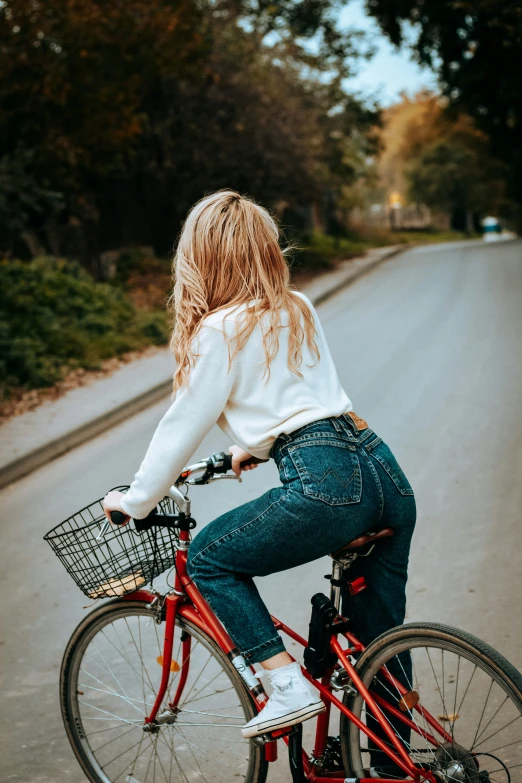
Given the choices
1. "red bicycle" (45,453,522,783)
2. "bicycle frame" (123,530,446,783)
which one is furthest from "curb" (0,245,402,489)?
"bicycle frame" (123,530,446,783)

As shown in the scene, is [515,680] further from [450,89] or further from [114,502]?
[450,89]

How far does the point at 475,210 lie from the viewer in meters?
49.0

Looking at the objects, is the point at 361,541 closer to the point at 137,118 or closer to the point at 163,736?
the point at 163,736

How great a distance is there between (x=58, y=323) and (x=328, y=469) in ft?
34.5

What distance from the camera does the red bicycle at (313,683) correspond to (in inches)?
92.6

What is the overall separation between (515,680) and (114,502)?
1.18 metres

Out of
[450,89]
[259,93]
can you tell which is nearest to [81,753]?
[259,93]

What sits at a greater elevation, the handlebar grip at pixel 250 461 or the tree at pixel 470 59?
the tree at pixel 470 59

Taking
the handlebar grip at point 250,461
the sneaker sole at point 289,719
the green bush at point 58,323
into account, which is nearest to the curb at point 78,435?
the green bush at point 58,323

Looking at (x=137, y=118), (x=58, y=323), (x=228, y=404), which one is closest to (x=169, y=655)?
(x=228, y=404)

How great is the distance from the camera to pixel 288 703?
7.89 ft

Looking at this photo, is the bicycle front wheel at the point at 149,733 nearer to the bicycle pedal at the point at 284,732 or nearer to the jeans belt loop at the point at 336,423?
the bicycle pedal at the point at 284,732

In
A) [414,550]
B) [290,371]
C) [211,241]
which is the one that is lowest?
[414,550]

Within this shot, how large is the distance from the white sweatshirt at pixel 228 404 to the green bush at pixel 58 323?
8054mm
